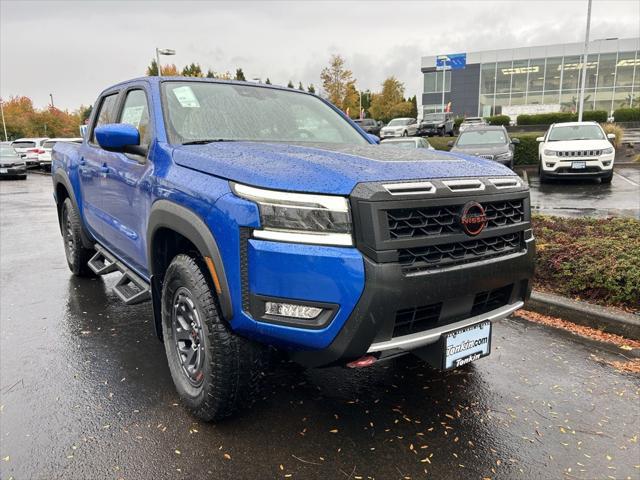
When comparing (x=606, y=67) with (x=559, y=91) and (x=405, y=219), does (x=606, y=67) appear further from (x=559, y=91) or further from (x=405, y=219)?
(x=405, y=219)

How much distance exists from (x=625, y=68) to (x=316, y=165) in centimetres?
5909

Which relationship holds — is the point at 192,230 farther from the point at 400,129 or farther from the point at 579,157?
the point at 400,129

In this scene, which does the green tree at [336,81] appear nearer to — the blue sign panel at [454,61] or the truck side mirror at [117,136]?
the blue sign panel at [454,61]

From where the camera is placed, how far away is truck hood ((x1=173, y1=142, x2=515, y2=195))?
7.52 feet

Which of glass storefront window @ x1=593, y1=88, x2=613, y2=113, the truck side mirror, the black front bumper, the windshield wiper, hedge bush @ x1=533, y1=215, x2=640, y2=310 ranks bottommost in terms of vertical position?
hedge bush @ x1=533, y1=215, x2=640, y2=310

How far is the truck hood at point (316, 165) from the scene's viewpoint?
7.52 ft

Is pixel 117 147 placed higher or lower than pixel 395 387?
higher

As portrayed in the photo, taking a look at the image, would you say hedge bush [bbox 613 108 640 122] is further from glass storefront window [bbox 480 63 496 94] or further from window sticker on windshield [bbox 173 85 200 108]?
window sticker on windshield [bbox 173 85 200 108]

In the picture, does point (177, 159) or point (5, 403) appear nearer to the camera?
point (177, 159)

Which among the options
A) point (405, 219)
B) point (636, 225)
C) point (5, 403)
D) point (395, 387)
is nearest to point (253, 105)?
point (405, 219)

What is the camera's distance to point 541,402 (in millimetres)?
3141

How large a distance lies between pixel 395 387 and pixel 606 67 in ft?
190

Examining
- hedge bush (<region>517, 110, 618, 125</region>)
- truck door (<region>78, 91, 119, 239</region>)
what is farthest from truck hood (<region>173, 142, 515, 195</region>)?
hedge bush (<region>517, 110, 618, 125</region>)

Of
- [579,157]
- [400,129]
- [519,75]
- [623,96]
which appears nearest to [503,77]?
[519,75]
